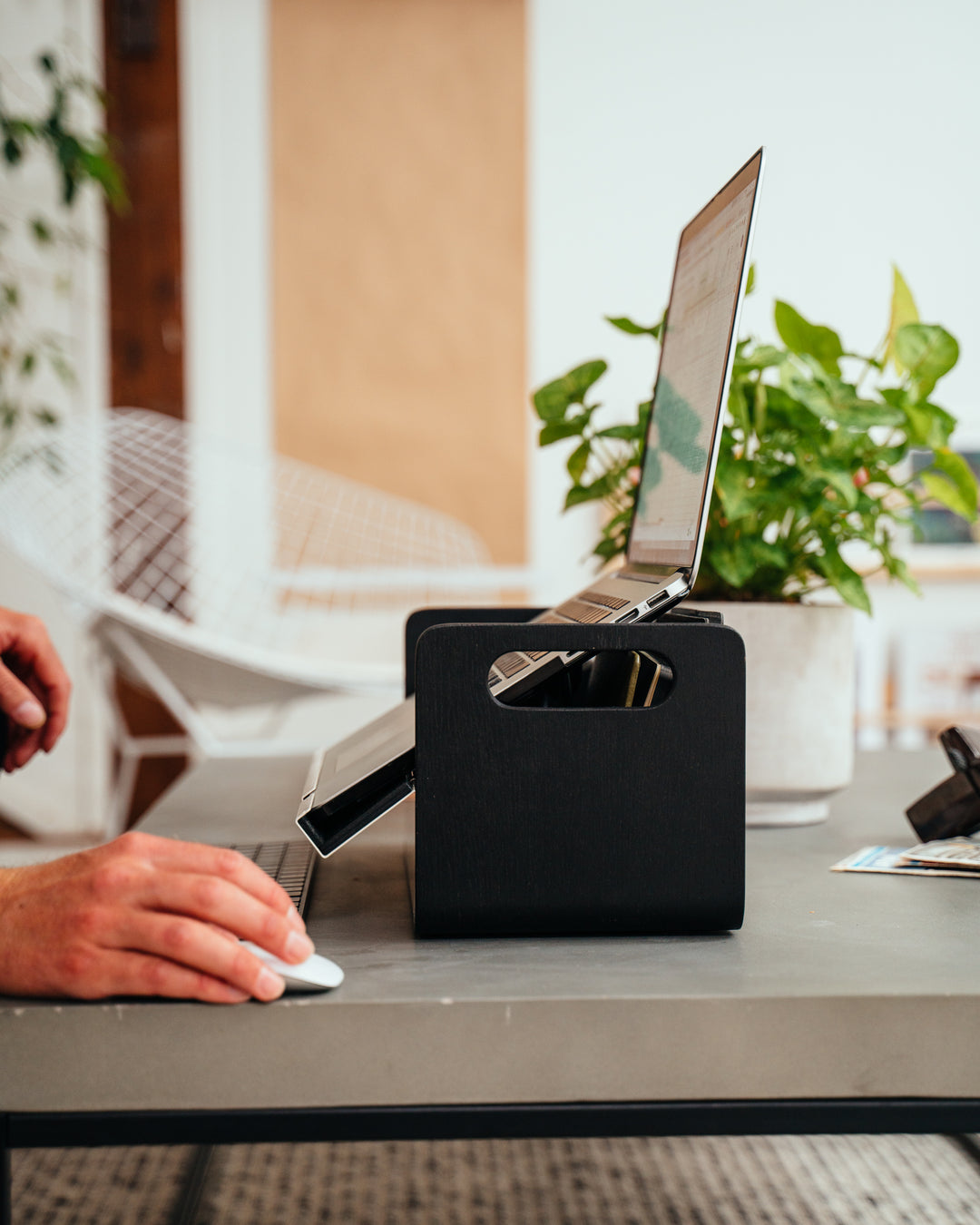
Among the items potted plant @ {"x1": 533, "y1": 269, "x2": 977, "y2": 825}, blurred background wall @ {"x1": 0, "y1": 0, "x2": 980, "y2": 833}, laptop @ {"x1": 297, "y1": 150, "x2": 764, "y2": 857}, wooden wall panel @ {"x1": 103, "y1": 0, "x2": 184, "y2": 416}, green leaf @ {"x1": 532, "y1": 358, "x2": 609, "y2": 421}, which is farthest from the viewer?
blurred background wall @ {"x1": 0, "y1": 0, "x2": 980, "y2": 833}

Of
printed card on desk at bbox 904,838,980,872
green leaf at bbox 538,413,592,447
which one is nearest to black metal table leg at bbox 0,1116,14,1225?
printed card on desk at bbox 904,838,980,872

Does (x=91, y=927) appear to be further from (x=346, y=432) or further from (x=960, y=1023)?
(x=346, y=432)

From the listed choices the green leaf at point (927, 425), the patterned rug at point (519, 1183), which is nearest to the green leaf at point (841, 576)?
the green leaf at point (927, 425)

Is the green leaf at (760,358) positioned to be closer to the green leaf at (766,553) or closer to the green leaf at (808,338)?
the green leaf at (808,338)

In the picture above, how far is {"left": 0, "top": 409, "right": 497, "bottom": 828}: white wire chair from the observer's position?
105 inches

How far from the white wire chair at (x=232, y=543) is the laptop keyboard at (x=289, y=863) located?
1.64 m

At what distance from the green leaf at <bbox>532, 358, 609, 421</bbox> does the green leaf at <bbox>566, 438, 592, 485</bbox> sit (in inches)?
1.3

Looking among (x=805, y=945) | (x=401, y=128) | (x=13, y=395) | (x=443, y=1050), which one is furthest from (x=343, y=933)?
(x=401, y=128)

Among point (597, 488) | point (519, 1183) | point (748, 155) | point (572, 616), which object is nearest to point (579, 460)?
point (597, 488)

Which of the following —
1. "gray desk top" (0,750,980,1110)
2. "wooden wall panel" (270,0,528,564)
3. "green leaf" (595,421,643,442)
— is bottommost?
"gray desk top" (0,750,980,1110)

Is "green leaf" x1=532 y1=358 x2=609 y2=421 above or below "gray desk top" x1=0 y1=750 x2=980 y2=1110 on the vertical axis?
above

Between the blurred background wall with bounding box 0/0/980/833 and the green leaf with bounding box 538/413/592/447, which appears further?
the blurred background wall with bounding box 0/0/980/833

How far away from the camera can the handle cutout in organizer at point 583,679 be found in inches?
22.4

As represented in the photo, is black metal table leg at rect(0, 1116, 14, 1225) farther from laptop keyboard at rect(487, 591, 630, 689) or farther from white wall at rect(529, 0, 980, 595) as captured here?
white wall at rect(529, 0, 980, 595)
